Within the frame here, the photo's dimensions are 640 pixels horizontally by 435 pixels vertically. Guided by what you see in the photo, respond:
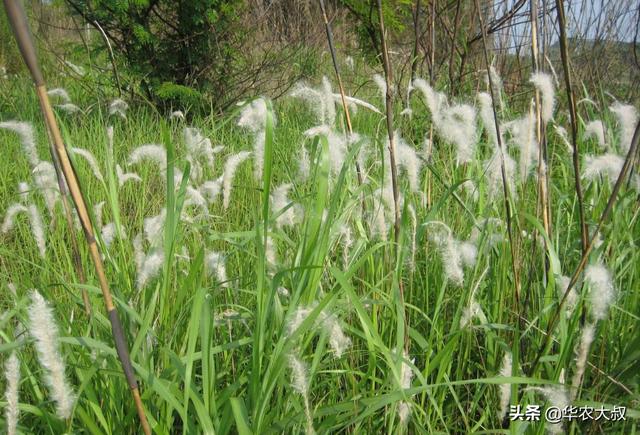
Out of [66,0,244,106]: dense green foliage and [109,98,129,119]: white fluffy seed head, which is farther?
[66,0,244,106]: dense green foliage

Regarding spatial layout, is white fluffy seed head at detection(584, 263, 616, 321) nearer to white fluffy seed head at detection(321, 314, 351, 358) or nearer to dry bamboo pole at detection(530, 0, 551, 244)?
dry bamboo pole at detection(530, 0, 551, 244)

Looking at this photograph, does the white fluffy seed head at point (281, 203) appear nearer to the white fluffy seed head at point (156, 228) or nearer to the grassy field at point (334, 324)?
the grassy field at point (334, 324)

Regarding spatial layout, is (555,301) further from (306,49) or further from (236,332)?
(306,49)

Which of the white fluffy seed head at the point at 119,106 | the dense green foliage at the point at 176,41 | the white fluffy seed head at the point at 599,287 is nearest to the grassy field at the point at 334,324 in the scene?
the white fluffy seed head at the point at 599,287

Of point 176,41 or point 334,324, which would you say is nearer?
point 334,324

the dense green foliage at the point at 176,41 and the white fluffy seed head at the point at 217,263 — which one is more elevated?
the dense green foliage at the point at 176,41

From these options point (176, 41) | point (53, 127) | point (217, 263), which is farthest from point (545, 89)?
point (176, 41)

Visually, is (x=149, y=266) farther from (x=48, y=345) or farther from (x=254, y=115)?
(x=254, y=115)

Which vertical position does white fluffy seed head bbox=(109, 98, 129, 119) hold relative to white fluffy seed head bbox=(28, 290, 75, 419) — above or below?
above

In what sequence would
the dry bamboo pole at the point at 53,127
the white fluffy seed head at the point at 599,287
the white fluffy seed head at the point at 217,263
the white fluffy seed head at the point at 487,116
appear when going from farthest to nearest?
the white fluffy seed head at the point at 487,116 < the white fluffy seed head at the point at 217,263 < the white fluffy seed head at the point at 599,287 < the dry bamboo pole at the point at 53,127

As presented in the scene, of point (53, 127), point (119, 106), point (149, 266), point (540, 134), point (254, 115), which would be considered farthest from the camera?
point (119, 106)

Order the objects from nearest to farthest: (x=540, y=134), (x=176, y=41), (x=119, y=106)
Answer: (x=540, y=134) < (x=119, y=106) < (x=176, y=41)

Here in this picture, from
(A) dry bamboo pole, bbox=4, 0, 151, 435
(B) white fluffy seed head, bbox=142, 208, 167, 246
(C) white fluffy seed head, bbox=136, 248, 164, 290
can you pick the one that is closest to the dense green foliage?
(B) white fluffy seed head, bbox=142, 208, 167, 246

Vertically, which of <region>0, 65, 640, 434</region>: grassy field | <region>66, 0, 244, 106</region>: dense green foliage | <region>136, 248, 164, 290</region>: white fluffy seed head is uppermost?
<region>66, 0, 244, 106</region>: dense green foliage
